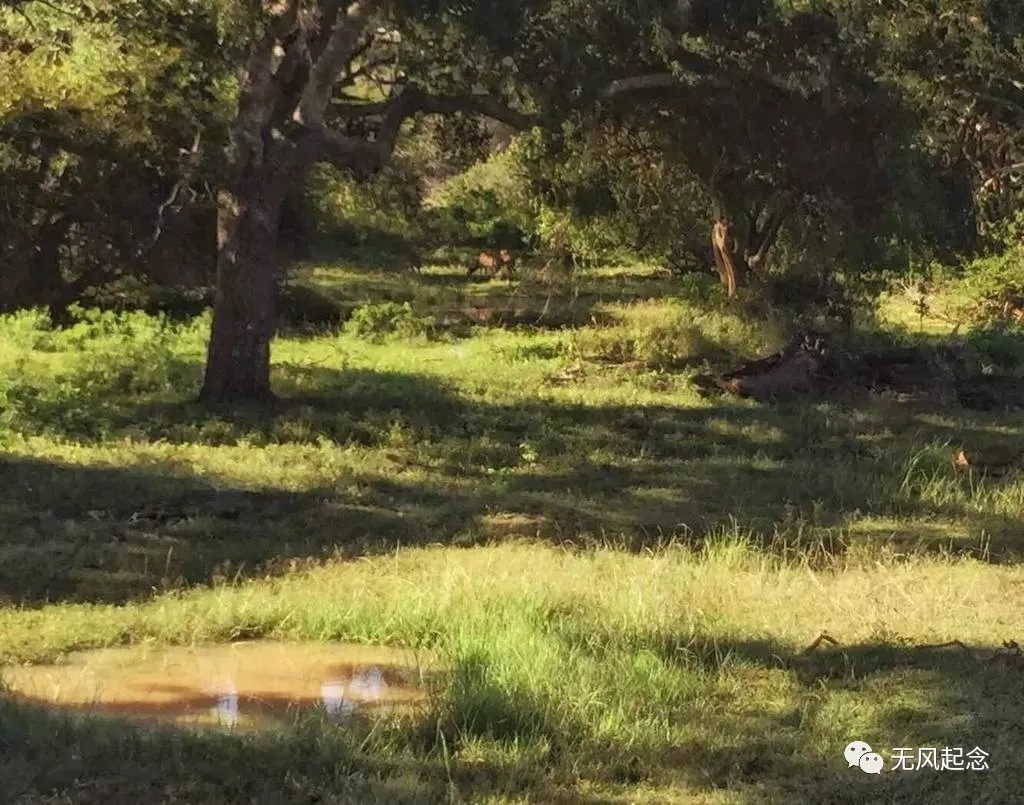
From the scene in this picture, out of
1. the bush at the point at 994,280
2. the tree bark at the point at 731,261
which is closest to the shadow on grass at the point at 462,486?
the tree bark at the point at 731,261

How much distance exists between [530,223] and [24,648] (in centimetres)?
1774

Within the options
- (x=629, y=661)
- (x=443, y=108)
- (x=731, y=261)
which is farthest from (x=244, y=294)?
(x=731, y=261)

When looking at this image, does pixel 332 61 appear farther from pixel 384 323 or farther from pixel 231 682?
pixel 384 323

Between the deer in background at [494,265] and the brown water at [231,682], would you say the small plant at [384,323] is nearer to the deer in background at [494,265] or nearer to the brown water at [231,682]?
the deer in background at [494,265]

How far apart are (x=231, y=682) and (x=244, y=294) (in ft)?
24.9

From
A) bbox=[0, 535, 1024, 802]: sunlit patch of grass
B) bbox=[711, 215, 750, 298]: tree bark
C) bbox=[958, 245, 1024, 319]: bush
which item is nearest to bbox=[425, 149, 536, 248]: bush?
bbox=[711, 215, 750, 298]: tree bark

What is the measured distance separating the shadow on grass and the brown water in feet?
4.21

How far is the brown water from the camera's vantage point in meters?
5.39

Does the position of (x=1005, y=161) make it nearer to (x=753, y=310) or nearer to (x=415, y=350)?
(x=753, y=310)

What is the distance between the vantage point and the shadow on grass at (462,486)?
848 cm

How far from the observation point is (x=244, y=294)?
13.1 meters

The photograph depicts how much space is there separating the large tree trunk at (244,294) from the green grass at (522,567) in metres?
0.53

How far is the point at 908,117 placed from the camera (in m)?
15.2

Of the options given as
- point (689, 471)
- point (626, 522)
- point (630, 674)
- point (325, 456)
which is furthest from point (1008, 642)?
point (325, 456)
